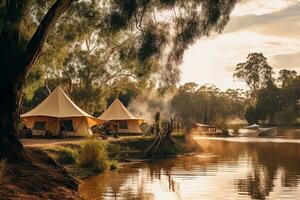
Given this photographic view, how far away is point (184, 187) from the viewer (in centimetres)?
1875

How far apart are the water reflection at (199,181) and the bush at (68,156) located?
239 cm

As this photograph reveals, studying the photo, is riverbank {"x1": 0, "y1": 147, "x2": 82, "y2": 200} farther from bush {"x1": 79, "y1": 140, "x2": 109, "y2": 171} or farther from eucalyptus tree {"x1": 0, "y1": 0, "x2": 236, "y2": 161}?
bush {"x1": 79, "y1": 140, "x2": 109, "y2": 171}

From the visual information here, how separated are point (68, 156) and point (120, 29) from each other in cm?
932

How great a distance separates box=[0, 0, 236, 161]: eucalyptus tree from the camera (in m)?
15.7

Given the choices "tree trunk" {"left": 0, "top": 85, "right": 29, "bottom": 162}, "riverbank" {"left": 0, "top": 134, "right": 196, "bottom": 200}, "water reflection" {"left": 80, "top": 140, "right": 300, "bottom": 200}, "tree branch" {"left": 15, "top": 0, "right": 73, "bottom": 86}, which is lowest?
"water reflection" {"left": 80, "top": 140, "right": 300, "bottom": 200}

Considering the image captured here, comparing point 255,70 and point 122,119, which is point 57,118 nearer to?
point 122,119

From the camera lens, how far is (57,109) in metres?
35.9

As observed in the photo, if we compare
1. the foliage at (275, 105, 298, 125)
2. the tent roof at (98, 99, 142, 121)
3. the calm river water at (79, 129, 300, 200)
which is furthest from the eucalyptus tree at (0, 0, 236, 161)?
the foliage at (275, 105, 298, 125)

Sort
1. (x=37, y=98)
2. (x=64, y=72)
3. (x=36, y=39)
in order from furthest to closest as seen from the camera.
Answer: (x=37, y=98) < (x=64, y=72) < (x=36, y=39)

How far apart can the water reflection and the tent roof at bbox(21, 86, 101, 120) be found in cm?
943

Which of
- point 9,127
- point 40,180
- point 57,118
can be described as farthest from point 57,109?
point 40,180

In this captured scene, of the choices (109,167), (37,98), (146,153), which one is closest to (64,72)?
(37,98)

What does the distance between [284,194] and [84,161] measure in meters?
9.67

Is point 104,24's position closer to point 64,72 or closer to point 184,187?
point 184,187
